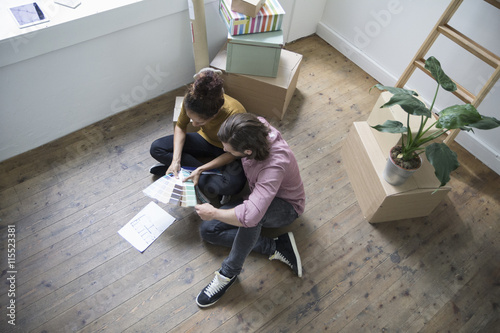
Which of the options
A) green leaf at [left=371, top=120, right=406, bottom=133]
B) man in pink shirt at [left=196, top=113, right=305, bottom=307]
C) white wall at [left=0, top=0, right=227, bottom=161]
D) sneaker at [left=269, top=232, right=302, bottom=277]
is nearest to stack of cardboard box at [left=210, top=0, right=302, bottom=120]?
white wall at [left=0, top=0, right=227, bottom=161]

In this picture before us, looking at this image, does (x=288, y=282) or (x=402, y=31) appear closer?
(x=288, y=282)

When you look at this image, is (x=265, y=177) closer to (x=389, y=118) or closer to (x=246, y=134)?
(x=246, y=134)

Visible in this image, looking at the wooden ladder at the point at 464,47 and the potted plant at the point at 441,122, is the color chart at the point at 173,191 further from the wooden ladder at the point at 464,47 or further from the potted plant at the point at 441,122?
the wooden ladder at the point at 464,47

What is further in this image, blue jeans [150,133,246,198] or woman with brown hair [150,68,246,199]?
blue jeans [150,133,246,198]

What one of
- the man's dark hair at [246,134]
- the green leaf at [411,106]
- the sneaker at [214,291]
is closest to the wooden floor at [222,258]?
the sneaker at [214,291]

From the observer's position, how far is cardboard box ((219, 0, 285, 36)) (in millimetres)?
1851

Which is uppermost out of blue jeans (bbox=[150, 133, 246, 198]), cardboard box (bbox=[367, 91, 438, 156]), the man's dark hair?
the man's dark hair

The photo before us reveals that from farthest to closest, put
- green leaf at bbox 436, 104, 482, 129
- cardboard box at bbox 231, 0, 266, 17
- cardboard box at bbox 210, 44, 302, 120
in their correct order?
cardboard box at bbox 210, 44, 302, 120 → cardboard box at bbox 231, 0, 266, 17 → green leaf at bbox 436, 104, 482, 129

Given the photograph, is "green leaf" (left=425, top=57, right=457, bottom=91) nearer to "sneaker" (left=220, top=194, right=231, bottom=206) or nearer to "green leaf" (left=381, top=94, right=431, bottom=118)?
"green leaf" (left=381, top=94, right=431, bottom=118)

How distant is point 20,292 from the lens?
60.8 inches

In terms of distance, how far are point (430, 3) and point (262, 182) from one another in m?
1.62

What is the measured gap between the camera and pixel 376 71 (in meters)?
2.54

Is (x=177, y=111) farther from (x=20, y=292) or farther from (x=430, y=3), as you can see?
(x=430, y=3)

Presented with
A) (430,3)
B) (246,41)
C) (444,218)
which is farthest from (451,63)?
(246,41)
